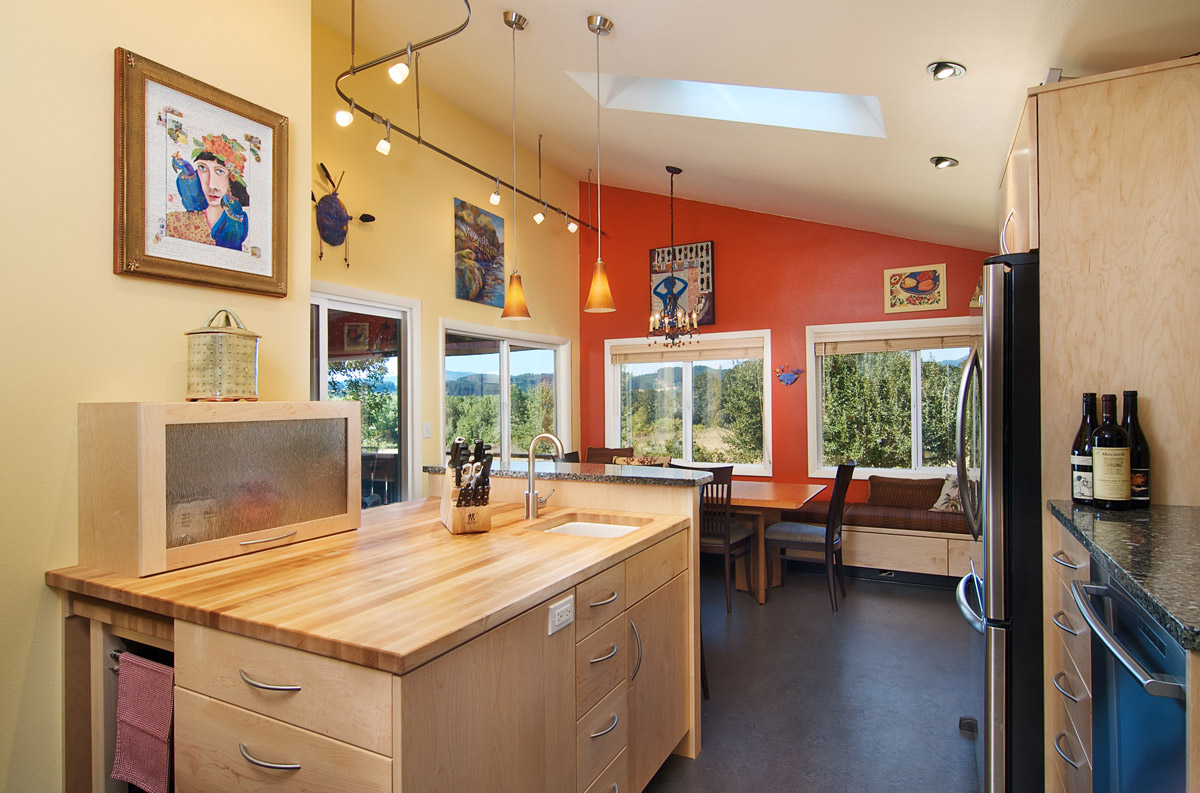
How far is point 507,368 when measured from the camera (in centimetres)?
527

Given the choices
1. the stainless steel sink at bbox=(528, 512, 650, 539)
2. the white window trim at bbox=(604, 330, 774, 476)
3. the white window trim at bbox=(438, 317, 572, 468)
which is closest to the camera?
the stainless steel sink at bbox=(528, 512, 650, 539)

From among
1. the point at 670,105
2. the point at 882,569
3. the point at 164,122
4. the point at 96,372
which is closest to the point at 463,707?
the point at 96,372

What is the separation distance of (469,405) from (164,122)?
122 inches

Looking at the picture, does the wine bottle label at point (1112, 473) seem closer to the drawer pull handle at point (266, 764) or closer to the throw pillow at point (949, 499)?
the drawer pull handle at point (266, 764)

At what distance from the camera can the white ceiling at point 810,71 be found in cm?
196

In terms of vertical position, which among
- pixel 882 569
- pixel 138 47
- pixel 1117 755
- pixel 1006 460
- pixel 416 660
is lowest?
pixel 882 569

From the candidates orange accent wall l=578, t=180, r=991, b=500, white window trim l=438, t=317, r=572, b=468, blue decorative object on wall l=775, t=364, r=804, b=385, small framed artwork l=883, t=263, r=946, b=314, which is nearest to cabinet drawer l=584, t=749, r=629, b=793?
white window trim l=438, t=317, r=572, b=468

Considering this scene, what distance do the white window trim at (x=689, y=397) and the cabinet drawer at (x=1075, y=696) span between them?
12.6 ft

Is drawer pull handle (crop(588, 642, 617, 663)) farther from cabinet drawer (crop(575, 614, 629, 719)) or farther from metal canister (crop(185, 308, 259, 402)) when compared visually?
metal canister (crop(185, 308, 259, 402))

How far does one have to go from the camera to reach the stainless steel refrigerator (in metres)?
1.94

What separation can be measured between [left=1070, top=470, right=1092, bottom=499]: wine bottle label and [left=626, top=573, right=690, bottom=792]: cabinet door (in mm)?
1242

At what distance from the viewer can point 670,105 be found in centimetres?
362

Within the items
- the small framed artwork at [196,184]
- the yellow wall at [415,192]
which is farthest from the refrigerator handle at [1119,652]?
the yellow wall at [415,192]

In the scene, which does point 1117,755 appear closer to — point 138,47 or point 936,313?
point 138,47
